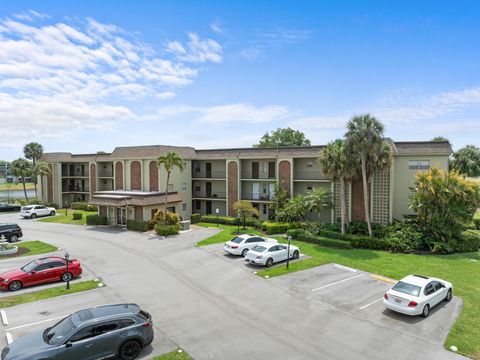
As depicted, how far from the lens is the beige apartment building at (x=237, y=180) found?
33312mm

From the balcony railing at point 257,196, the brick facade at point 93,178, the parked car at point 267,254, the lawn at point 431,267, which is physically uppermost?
the brick facade at point 93,178

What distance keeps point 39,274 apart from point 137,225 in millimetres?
16804

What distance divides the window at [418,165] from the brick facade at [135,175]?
31.6 m

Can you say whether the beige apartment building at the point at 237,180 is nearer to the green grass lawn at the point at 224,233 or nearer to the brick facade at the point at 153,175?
the brick facade at the point at 153,175

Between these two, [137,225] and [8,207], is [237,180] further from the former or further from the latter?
[8,207]

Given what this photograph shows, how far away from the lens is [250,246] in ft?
81.9

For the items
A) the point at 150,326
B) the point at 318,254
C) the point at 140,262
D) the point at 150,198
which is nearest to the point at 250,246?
the point at 318,254

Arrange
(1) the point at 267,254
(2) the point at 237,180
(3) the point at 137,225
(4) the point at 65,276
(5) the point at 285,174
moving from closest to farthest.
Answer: (4) the point at 65,276, (1) the point at 267,254, (3) the point at 137,225, (5) the point at 285,174, (2) the point at 237,180

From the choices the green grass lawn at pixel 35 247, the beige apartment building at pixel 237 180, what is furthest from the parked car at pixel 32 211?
the green grass lawn at pixel 35 247

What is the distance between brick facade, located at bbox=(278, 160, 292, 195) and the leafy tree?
43.7 feet

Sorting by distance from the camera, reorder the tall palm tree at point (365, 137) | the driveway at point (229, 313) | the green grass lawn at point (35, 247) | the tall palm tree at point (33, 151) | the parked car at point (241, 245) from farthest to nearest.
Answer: the tall palm tree at point (33, 151) → the tall palm tree at point (365, 137) → the green grass lawn at point (35, 247) → the parked car at point (241, 245) → the driveway at point (229, 313)

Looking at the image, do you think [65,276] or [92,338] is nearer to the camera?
[92,338]

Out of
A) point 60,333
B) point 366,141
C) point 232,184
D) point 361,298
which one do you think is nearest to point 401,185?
point 366,141

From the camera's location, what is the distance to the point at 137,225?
35.2 m
